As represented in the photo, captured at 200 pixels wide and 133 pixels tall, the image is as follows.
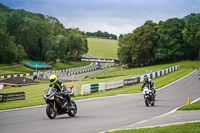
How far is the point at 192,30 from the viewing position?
309 ft

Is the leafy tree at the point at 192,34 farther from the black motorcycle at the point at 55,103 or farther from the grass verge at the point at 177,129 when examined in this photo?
the grass verge at the point at 177,129

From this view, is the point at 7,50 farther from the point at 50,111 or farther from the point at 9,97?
the point at 50,111

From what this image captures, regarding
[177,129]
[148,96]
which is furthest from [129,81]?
[177,129]

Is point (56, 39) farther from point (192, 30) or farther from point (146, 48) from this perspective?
point (192, 30)

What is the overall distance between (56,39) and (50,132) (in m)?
105

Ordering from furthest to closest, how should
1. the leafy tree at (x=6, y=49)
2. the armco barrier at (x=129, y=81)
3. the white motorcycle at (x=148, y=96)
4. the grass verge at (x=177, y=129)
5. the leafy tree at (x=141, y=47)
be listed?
the leafy tree at (x=141, y=47), the leafy tree at (x=6, y=49), the armco barrier at (x=129, y=81), the white motorcycle at (x=148, y=96), the grass verge at (x=177, y=129)

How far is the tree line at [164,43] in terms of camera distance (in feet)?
309

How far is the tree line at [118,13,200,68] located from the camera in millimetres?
94125

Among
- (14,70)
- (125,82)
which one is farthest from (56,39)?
(125,82)

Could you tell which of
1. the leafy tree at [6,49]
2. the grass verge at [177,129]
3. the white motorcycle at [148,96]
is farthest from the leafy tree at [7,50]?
the grass verge at [177,129]

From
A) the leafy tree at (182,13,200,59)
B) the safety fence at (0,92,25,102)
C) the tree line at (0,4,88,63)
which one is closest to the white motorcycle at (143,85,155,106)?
the safety fence at (0,92,25,102)

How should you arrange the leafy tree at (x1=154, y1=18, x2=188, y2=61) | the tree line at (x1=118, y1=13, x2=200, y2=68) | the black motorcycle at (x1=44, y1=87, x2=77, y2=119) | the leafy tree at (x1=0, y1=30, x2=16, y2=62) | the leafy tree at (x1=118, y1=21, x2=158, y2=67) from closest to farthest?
the black motorcycle at (x1=44, y1=87, x2=77, y2=119)
the leafy tree at (x1=0, y1=30, x2=16, y2=62)
the tree line at (x1=118, y1=13, x2=200, y2=68)
the leafy tree at (x1=118, y1=21, x2=158, y2=67)
the leafy tree at (x1=154, y1=18, x2=188, y2=61)

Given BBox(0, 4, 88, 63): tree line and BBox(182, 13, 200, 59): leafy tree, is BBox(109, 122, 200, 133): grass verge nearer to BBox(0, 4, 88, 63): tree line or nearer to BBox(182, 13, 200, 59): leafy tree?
BBox(182, 13, 200, 59): leafy tree

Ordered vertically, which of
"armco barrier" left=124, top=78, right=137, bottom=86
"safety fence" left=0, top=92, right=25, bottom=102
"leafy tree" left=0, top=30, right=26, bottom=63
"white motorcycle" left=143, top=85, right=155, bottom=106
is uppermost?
"leafy tree" left=0, top=30, right=26, bottom=63
